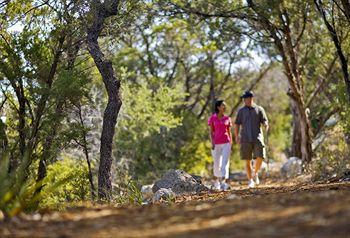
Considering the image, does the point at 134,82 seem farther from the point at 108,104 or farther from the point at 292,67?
the point at 108,104

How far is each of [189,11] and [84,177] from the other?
473cm

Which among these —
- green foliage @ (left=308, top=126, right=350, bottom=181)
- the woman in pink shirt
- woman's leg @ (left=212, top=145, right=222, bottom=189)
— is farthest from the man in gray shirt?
green foliage @ (left=308, top=126, right=350, bottom=181)

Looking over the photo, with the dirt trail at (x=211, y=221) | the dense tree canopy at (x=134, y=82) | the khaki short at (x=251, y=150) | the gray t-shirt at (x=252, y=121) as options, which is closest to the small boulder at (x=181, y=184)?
the dense tree canopy at (x=134, y=82)

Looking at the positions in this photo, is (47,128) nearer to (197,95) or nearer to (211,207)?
(211,207)

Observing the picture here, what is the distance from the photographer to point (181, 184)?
1240 centimetres

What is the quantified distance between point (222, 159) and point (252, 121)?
1.00 meters

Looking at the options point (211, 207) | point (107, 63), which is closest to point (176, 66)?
point (107, 63)

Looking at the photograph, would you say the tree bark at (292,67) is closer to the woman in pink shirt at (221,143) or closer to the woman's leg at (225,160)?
the woman in pink shirt at (221,143)

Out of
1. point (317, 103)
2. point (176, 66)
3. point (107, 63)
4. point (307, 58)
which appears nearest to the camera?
point (107, 63)

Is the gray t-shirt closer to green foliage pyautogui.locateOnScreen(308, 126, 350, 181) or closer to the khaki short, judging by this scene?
the khaki short

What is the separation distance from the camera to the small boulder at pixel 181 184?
12.3 m

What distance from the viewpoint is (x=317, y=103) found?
28.5 meters

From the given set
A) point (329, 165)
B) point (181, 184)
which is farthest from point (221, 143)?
point (329, 165)

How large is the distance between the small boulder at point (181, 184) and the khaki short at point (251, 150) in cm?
146
